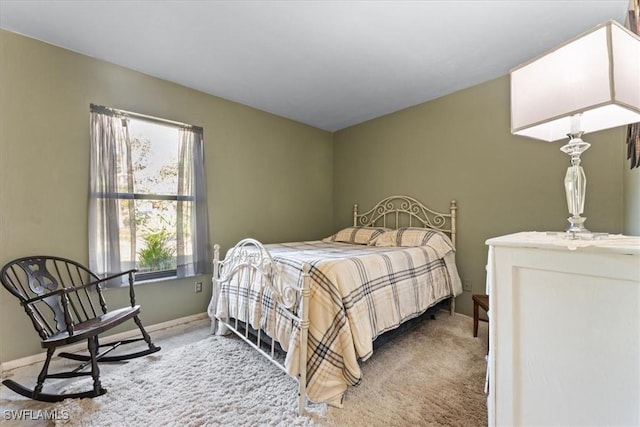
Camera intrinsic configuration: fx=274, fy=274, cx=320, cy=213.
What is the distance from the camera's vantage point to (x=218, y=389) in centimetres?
173

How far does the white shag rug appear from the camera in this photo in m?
1.48

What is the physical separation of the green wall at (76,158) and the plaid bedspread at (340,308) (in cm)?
105

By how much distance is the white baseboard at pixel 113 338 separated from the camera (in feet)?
6.69

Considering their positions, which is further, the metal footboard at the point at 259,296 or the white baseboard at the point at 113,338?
the white baseboard at the point at 113,338

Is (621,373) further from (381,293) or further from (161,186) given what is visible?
(161,186)

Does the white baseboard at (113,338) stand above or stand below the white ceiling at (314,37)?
below

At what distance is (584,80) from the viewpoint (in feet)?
2.97

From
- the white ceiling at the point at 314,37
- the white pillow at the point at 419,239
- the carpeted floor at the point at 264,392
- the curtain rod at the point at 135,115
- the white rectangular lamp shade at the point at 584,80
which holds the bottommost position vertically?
the carpeted floor at the point at 264,392

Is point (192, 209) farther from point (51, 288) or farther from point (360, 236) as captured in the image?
point (360, 236)

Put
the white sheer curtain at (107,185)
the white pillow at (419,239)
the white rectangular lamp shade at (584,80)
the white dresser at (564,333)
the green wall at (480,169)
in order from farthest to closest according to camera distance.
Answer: the white pillow at (419,239)
the white sheer curtain at (107,185)
the green wall at (480,169)
the white rectangular lamp shade at (584,80)
the white dresser at (564,333)

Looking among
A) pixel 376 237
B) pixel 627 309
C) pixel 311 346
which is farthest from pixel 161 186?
pixel 627 309

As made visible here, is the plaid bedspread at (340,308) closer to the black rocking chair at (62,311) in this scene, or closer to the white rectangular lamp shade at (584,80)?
the black rocking chair at (62,311)

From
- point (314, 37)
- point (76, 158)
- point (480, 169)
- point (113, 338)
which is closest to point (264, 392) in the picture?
point (113, 338)

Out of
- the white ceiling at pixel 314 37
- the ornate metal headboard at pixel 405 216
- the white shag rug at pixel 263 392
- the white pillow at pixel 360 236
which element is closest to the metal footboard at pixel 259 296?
the white shag rug at pixel 263 392
